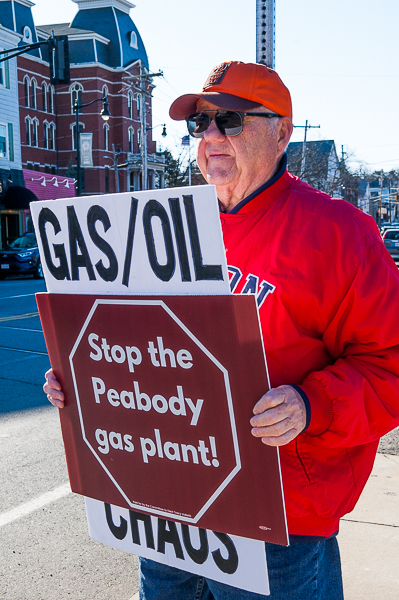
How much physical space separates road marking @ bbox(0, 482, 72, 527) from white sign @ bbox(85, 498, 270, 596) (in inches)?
83.7

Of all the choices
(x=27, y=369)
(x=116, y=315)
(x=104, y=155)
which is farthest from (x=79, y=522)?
(x=104, y=155)

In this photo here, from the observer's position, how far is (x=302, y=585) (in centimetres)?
161

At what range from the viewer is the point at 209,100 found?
5.95 ft

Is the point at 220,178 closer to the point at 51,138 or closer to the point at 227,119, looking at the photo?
the point at 227,119

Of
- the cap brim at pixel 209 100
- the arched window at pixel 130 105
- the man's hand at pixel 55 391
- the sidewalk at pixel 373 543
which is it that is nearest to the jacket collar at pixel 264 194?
the cap brim at pixel 209 100

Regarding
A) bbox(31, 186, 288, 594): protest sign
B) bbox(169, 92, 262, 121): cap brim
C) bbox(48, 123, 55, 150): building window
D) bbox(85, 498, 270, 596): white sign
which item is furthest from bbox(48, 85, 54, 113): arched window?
bbox(85, 498, 270, 596): white sign

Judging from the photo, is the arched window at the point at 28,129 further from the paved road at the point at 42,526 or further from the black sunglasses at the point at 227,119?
the black sunglasses at the point at 227,119

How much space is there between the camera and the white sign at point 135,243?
4.67 feet

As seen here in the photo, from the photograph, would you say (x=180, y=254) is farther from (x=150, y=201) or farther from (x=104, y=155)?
(x=104, y=155)

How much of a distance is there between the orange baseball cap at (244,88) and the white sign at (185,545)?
120 centimetres

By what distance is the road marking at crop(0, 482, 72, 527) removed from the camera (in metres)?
3.74

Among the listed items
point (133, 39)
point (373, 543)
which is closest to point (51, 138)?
point (133, 39)

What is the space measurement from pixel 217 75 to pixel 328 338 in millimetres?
852

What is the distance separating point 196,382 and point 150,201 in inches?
18.1
